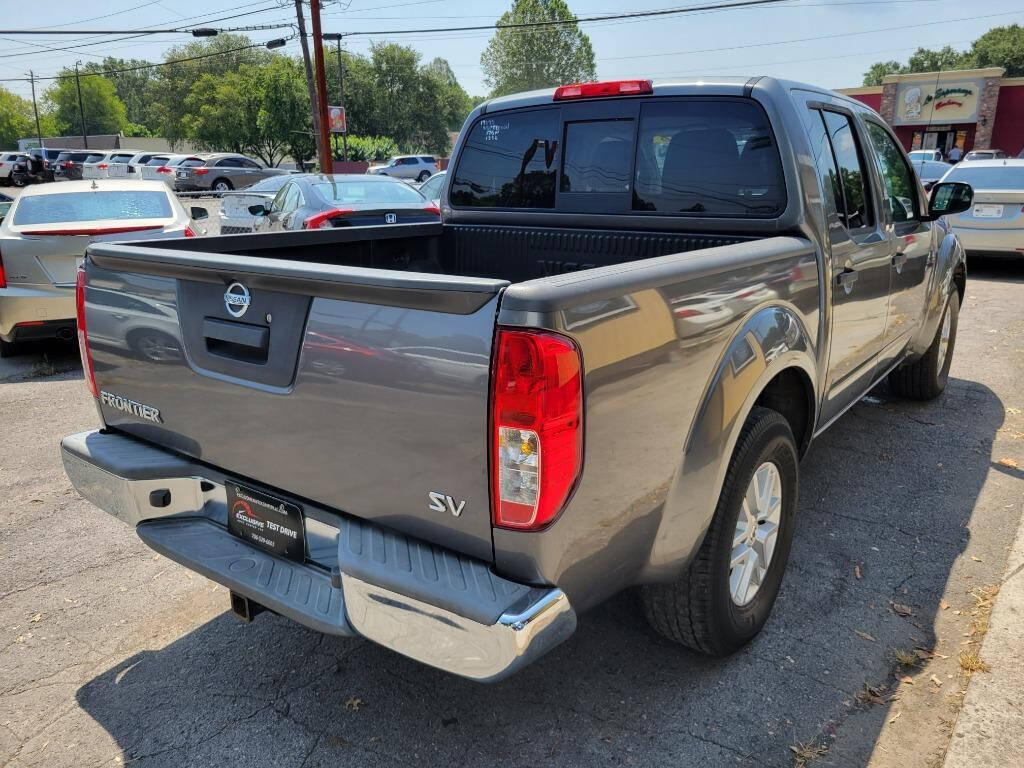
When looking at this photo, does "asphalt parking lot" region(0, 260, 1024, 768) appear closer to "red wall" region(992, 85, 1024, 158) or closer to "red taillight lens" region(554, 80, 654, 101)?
"red taillight lens" region(554, 80, 654, 101)

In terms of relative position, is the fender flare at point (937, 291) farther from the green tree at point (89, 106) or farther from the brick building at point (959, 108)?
the green tree at point (89, 106)

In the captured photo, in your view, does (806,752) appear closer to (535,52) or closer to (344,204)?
(344,204)

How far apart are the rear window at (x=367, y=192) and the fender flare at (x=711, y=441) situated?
801 cm

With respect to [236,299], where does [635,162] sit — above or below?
above

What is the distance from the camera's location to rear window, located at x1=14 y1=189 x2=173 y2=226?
718cm

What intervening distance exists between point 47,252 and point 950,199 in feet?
23.0

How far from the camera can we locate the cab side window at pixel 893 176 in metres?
4.06

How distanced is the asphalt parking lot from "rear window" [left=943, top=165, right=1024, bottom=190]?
29.3 feet

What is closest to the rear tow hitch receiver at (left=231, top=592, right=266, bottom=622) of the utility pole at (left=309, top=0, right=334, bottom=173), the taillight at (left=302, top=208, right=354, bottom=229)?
the taillight at (left=302, top=208, right=354, bottom=229)

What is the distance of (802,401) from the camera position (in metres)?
3.22

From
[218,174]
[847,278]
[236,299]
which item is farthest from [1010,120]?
[236,299]

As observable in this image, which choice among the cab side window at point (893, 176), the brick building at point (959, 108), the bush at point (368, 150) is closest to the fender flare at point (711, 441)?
the cab side window at point (893, 176)

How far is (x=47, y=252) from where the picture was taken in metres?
6.79

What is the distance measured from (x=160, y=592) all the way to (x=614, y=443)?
2.43 metres
